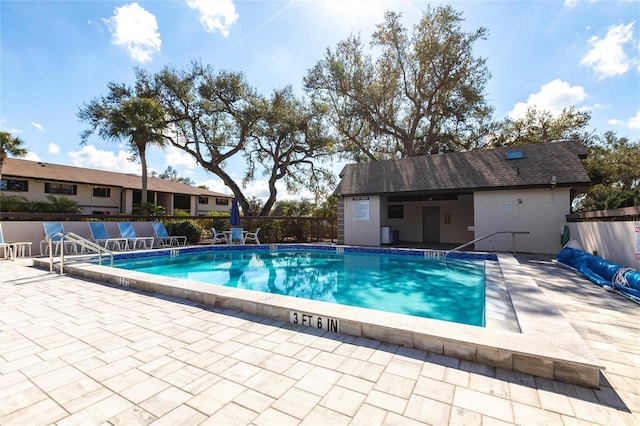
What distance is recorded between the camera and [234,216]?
13.1 metres

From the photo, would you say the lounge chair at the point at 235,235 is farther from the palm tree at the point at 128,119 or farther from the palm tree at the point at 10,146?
the palm tree at the point at 10,146

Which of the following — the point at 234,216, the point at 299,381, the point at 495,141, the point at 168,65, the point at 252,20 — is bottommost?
the point at 299,381

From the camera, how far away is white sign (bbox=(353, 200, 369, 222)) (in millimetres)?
13039

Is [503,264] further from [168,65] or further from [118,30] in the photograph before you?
[168,65]

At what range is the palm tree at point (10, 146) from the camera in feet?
50.2

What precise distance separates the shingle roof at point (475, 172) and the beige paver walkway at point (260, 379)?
25.3 feet

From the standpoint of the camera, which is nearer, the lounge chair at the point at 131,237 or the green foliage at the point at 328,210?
the lounge chair at the point at 131,237

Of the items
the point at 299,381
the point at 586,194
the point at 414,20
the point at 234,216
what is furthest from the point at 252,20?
the point at 586,194

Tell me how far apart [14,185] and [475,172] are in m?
26.0

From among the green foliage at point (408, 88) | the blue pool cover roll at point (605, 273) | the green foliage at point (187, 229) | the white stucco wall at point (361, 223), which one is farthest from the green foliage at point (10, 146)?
the blue pool cover roll at point (605, 273)

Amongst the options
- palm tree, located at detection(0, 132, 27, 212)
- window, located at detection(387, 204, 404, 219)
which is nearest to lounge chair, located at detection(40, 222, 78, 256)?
palm tree, located at detection(0, 132, 27, 212)

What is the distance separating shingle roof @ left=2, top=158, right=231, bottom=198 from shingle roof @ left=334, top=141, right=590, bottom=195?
59.3 ft

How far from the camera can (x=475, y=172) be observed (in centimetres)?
1130

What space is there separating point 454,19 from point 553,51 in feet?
21.2
